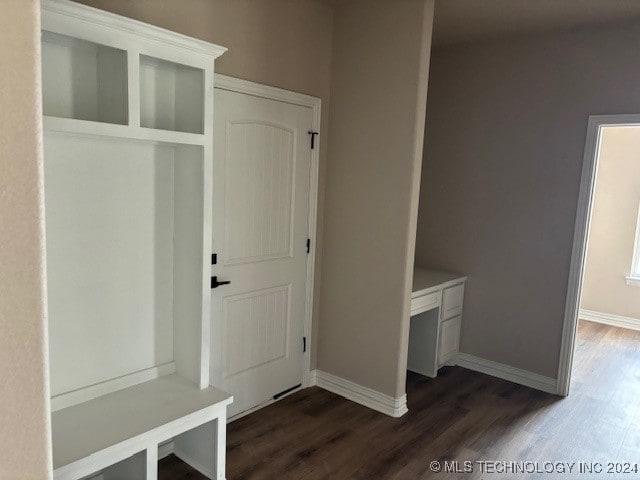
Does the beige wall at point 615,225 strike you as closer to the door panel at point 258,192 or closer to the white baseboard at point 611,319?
the white baseboard at point 611,319

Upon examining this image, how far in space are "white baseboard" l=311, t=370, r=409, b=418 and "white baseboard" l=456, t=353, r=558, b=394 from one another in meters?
1.05

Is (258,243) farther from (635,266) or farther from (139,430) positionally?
(635,266)

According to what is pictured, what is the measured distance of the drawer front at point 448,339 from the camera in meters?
3.81

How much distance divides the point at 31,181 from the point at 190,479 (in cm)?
206

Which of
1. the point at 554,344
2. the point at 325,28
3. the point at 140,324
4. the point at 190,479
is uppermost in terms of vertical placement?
the point at 325,28

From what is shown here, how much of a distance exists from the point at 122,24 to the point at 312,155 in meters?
1.62

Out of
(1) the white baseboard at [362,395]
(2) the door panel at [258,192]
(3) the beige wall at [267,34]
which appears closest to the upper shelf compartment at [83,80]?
(3) the beige wall at [267,34]

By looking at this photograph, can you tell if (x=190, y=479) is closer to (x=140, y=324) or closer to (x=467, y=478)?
(x=140, y=324)

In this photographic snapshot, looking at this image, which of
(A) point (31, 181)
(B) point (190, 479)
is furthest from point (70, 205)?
(B) point (190, 479)

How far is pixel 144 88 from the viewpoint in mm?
2115

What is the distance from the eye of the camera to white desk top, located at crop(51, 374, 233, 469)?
1752 millimetres

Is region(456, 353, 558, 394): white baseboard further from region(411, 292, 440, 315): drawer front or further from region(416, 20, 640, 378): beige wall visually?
region(411, 292, 440, 315): drawer front

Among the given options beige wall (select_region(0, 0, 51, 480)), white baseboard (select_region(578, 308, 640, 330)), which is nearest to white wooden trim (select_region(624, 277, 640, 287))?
white baseboard (select_region(578, 308, 640, 330))

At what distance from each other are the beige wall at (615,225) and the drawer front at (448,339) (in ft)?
8.63
